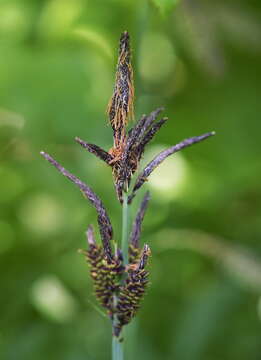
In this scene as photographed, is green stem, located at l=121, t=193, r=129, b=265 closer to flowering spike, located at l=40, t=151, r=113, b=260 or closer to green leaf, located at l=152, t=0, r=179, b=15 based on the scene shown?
flowering spike, located at l=40, t=151, r=113, b=260

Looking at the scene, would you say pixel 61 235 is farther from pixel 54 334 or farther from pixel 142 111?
pixel 142 111

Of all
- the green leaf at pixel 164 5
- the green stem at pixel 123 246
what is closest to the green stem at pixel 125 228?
the green stem at pixel 123 246

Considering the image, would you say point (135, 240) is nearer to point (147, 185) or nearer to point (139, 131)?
point (139, 131)

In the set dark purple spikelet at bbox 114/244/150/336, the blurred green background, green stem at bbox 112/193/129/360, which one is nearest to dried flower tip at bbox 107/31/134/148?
green stem at bbox 112/193/129/360

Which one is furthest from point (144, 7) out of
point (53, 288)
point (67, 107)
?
point (53, 288)

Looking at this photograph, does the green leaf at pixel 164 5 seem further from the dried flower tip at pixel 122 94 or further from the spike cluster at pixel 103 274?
the spike cluster at pixel 103 274

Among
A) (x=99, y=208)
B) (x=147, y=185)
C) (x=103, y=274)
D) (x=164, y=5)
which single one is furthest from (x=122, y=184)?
(x=147, y=185)
